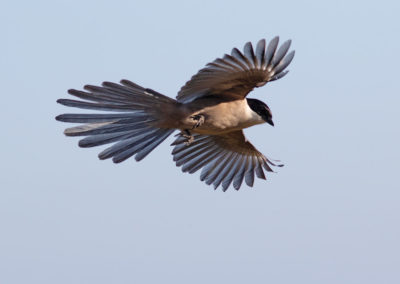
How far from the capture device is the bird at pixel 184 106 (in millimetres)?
7594

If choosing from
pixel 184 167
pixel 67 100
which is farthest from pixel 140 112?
pixel 184 167

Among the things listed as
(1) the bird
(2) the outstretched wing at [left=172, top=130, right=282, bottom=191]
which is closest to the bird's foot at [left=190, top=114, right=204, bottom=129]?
(1) the bird

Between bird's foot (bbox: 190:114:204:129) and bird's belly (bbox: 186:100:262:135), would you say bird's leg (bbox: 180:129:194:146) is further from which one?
bird's foot (bbox: 190:114:204:129)

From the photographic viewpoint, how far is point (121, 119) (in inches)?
308

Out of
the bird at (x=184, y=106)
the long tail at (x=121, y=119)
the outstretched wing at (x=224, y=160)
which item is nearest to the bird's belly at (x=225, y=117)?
the bird at (x=184, y=106)

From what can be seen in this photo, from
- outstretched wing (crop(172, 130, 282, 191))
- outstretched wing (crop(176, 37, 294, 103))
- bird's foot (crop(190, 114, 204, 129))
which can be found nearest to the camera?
outstretched wing (crop(176, 37, 294, 103))

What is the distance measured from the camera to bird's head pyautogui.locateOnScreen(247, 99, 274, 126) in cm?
844

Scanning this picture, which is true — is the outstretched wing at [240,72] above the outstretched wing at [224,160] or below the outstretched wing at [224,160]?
above

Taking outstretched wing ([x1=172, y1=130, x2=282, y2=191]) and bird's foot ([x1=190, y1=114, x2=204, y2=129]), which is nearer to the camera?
bird's foot ([x1=190, y1=114, x2=204, y2=129])

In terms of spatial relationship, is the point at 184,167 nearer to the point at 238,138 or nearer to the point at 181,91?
the point at 238,138

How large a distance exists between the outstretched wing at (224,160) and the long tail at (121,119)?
1442 millimetres

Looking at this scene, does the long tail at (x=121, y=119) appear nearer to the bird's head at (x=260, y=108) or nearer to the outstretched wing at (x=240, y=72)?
the outstretched wing at (x=240, y=72)

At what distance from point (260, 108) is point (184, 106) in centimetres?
86

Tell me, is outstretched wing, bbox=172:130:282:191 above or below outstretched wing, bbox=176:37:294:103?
below
